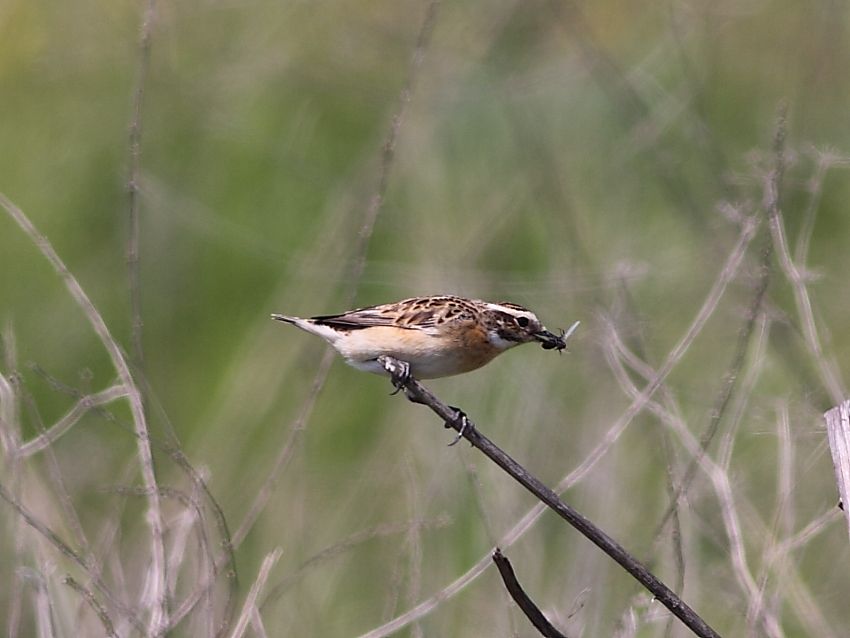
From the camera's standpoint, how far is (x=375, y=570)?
17.9 feet

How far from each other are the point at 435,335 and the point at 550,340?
0.35 m

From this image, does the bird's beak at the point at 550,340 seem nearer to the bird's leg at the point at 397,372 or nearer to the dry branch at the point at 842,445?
the bird's leg at the point at 397,372

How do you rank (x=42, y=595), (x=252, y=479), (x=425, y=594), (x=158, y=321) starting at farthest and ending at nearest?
(x=158, y=321) < (x=252, y=479) < (x=425, y=594) < (x=42, y=595)

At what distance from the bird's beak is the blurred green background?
0.42 metres

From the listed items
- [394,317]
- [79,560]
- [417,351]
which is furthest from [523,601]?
[394,317]

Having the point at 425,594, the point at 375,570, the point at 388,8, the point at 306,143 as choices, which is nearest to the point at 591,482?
the point at 425,594

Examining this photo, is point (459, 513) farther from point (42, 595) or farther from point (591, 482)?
point (42, 595)

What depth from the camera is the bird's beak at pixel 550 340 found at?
3.74 metres

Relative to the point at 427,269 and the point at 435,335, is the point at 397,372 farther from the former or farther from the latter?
the point at 427,269

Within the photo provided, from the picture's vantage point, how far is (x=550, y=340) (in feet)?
12.4

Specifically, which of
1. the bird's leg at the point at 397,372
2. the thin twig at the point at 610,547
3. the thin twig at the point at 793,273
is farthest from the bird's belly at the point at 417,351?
the thin twig at the point at 610,547

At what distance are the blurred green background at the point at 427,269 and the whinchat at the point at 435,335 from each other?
1.04 feet

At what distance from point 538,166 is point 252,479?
198cm

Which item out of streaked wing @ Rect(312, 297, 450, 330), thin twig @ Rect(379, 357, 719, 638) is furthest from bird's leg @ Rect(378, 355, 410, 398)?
thin twig @ Rect(379, 357, 719, 638)
